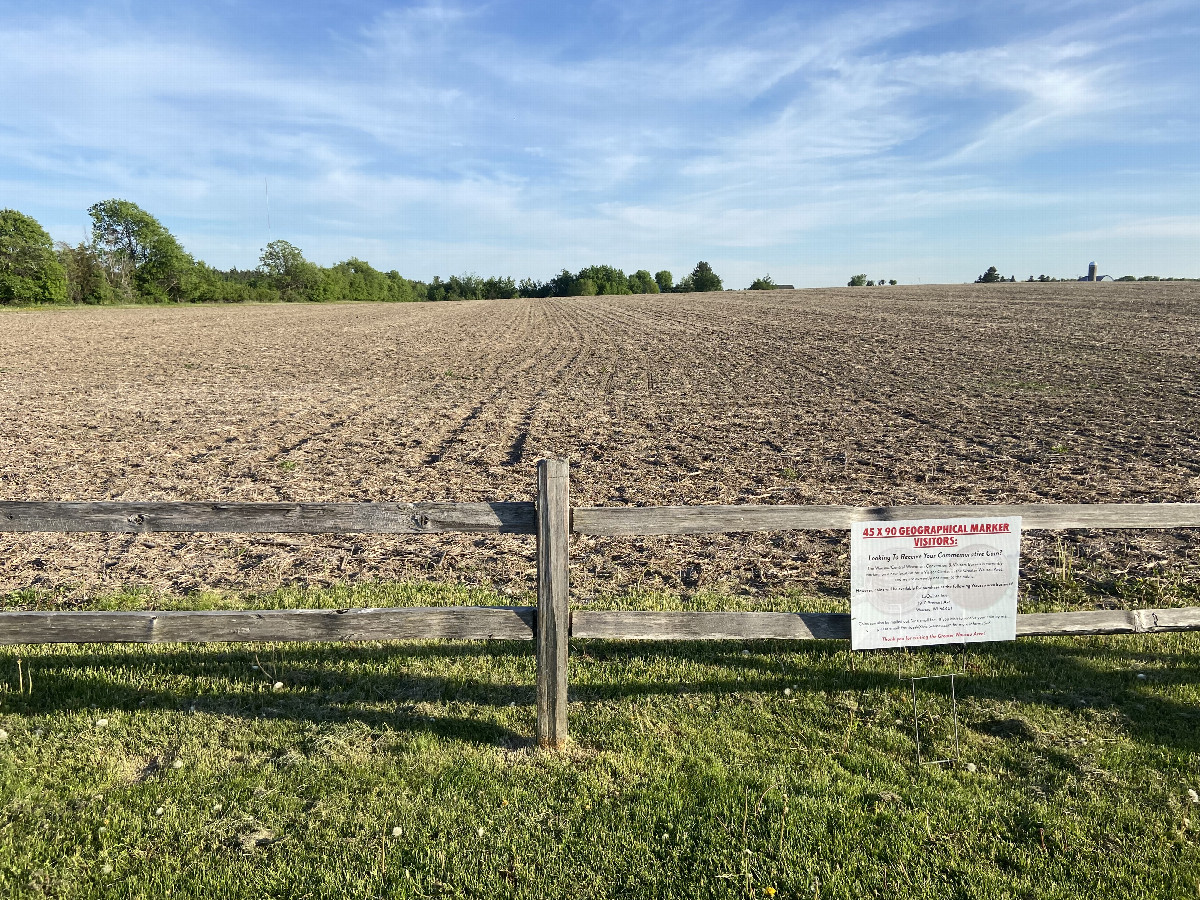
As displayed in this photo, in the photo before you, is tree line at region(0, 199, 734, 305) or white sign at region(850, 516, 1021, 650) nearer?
white sign at region(850, 516, 1021, 650)

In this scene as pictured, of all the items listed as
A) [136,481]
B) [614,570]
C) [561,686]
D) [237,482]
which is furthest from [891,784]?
[136,481]

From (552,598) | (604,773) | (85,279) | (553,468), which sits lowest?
(604,773)

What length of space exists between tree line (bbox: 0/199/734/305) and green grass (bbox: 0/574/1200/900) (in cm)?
8811

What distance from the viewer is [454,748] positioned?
4512mm

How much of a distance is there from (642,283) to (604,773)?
161 meters

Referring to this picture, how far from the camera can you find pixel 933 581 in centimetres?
434

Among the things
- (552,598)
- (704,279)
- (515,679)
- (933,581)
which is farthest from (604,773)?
(704,279)

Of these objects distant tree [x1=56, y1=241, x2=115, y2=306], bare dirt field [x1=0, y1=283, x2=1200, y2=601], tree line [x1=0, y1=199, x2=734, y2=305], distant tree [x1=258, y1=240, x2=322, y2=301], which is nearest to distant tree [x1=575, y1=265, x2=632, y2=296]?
tree line [x1=0, y1=199, x2=734, y2=305]

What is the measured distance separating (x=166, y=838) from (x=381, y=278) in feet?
482

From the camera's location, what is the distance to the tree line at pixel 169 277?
242 ft

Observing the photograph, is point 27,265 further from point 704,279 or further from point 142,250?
point 704,279

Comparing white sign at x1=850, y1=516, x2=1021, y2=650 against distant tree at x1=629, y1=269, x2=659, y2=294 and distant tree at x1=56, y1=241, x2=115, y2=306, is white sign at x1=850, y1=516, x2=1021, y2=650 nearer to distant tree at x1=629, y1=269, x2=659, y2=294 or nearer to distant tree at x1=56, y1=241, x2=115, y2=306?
distant tree at x1=56, y1=241, x2=115, y2=306

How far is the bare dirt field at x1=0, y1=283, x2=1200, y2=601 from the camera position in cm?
770

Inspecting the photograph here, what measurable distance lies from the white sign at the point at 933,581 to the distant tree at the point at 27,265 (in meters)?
91.1
